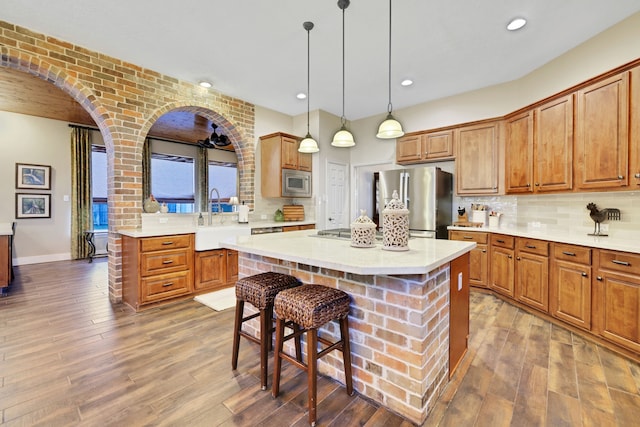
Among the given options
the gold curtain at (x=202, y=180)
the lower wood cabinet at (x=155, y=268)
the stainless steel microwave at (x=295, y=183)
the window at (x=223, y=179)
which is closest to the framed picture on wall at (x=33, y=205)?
the gold curtain at (x=202, y=180)

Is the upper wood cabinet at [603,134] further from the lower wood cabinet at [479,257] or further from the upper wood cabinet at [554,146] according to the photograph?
the lower wood cabinet at [479,257]

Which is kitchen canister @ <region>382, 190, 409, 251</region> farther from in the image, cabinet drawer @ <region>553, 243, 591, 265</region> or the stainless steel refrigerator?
the stainless steel refrigerator

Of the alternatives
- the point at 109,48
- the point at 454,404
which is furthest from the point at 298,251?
the point at 109,48

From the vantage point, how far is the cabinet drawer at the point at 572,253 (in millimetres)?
2465

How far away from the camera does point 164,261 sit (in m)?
3.27

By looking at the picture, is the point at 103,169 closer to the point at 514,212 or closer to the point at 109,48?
the point at 109,48

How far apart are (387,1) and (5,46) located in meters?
3.50

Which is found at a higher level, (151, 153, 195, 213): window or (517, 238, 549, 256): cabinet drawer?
(151, 153, 195, 213): window

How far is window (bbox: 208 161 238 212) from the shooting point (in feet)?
26.1

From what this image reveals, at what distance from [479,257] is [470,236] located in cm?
29

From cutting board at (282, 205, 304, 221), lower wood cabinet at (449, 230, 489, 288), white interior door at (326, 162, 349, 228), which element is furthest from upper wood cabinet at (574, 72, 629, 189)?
cutting board at (282, 205, 304, 221)

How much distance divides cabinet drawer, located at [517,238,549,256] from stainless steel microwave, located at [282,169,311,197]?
125 inches

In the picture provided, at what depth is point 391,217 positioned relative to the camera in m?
1.76

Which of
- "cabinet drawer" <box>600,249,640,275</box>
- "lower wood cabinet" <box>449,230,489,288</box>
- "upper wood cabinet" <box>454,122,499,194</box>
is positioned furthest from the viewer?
"upper wood cabinet" <box>454,122,499,194</box>
